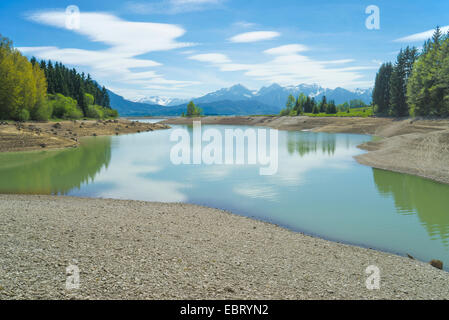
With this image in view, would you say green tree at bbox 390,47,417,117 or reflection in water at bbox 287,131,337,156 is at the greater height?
green tree at bbox 390,47,417,117

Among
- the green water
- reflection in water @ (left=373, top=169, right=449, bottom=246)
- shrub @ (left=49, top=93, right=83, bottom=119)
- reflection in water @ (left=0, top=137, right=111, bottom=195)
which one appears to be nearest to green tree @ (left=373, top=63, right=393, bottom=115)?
the green water

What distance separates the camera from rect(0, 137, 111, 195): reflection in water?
71.9 feet

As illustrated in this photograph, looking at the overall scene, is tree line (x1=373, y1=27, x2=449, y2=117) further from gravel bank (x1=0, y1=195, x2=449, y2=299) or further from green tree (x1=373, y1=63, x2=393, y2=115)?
gravel bank (x1=0, y1=195, x2=449, y2=299)

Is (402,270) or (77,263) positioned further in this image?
(402,270)

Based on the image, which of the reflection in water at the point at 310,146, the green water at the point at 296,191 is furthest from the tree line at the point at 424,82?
the green water at the point at 296,191

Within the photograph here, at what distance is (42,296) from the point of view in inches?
260

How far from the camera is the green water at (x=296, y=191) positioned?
1378 centimetres

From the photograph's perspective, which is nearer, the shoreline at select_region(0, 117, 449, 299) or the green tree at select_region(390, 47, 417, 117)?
the shoreline at select_region(0, 117, 449, 299)

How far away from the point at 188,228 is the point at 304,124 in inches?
3618

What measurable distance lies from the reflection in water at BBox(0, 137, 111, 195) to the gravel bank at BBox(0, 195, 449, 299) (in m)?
9.39

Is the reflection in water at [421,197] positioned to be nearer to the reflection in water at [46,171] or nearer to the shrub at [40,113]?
the reflection in water at [46,171]

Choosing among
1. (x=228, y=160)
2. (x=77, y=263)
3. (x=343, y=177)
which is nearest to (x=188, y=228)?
(x=77, y=263)

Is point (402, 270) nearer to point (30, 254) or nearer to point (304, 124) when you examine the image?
point (30, 254)

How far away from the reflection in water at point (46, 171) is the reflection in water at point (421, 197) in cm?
2185
